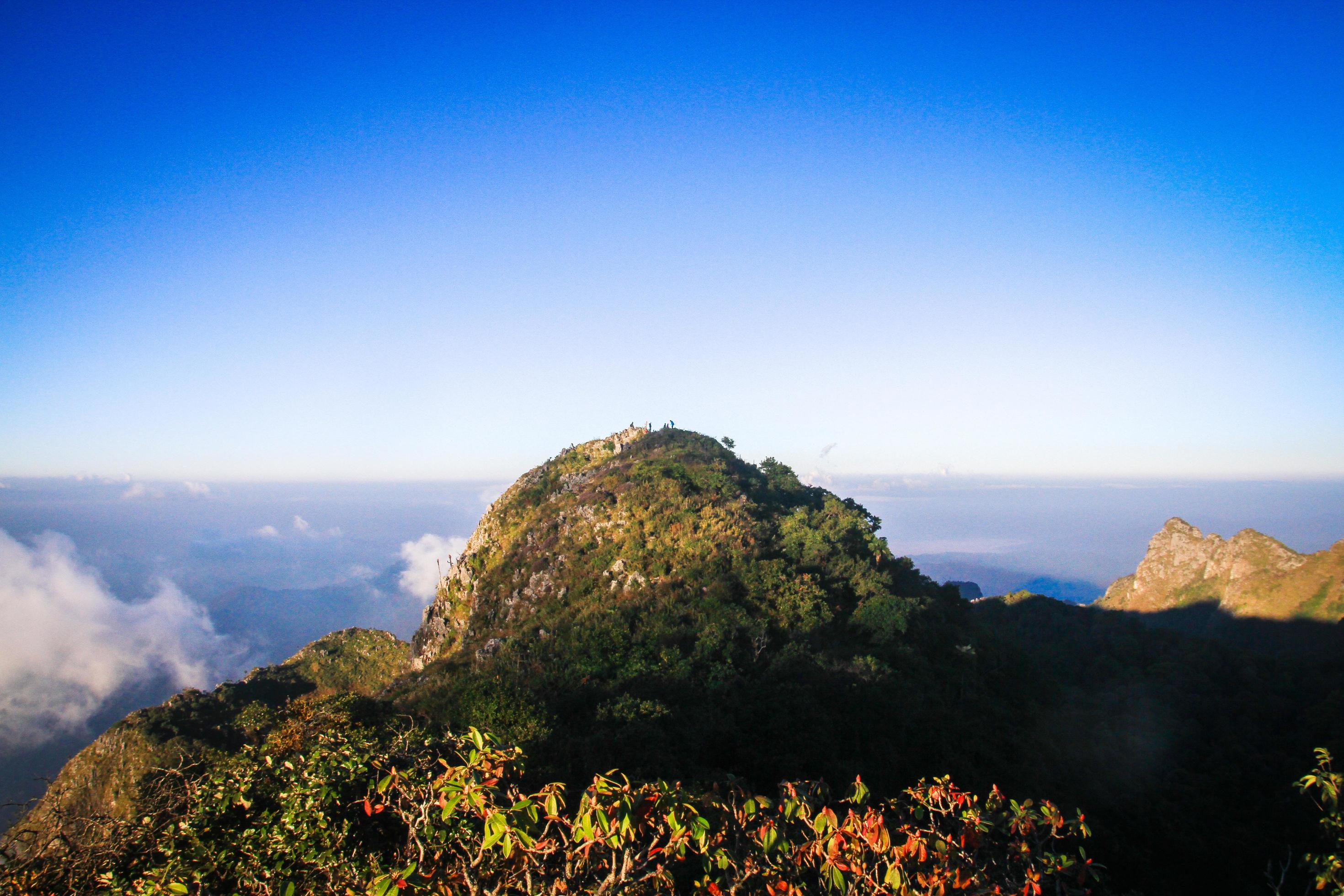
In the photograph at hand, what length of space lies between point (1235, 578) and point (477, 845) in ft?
288

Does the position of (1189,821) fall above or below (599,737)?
below

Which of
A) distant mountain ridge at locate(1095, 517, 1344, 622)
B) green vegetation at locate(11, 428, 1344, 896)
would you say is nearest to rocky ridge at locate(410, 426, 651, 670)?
green vegetation at locate(11, 428, 1344, 896)

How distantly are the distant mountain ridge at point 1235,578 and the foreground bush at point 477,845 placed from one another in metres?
69.9

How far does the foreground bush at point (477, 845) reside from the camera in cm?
414

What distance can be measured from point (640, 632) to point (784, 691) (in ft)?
18.3

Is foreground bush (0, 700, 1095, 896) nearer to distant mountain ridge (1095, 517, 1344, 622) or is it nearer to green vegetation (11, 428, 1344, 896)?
green vegetation (11, 428, 1344, 896)

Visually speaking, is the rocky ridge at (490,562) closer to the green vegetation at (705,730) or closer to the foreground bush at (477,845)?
the green vegetation at (705,730)

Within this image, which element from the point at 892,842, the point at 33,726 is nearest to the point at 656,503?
the point at 892,842

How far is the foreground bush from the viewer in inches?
163

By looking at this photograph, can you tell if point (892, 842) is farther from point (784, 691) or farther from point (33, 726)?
point (33, 726)

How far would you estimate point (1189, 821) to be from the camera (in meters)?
16.2

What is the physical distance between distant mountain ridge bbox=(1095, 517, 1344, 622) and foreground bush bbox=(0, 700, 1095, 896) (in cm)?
6987

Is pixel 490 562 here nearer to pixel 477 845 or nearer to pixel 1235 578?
pixel 477 845

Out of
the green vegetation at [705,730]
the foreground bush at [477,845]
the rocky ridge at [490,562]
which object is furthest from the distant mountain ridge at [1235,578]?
the foreground bush at [477,845]
